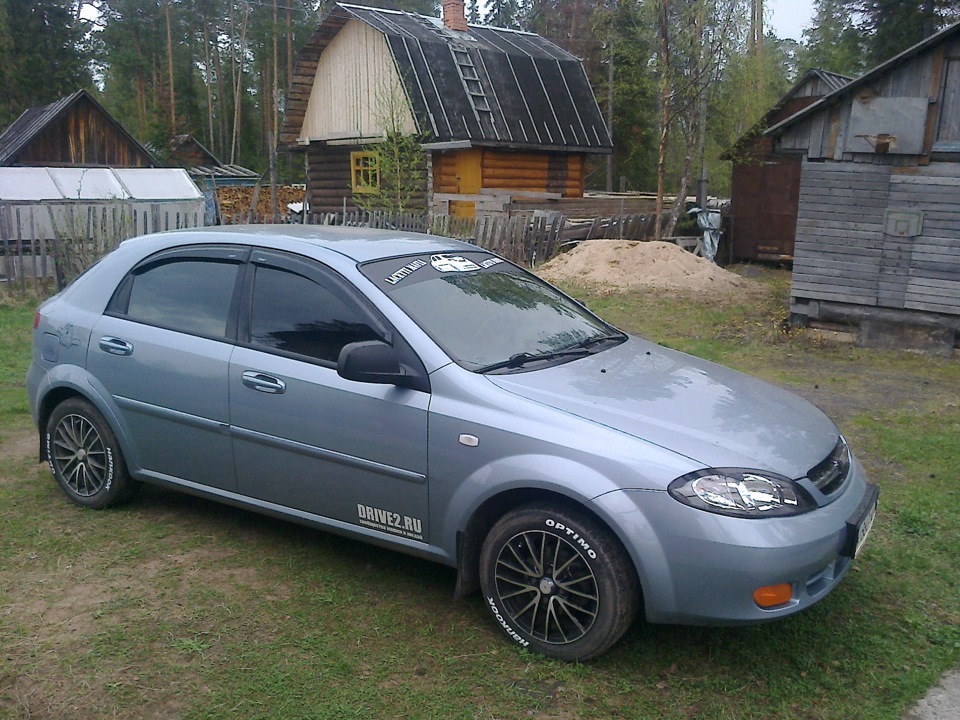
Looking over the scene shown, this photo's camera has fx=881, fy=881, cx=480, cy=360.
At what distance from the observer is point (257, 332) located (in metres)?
4.34

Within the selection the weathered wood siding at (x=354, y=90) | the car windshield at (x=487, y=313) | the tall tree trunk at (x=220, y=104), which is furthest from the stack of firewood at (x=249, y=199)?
the car windshield at (x=487, y=313)

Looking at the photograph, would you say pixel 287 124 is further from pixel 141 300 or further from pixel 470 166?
pixel 141 300

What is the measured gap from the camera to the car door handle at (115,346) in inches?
186

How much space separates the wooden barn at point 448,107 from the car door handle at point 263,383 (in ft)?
56.4

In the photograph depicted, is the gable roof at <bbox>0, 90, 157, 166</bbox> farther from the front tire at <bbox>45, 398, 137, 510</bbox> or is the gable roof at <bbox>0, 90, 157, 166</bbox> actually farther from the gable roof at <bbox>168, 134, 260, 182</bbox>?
the front tire at <bbox>45, 398, 137, 510</bbox>

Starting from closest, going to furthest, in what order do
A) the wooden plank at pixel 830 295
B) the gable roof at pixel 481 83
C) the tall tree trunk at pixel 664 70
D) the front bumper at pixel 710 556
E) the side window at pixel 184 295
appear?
the front bumper at pixel 710 556 < the side window at pixel 184 295 < the wooden plank at pixel 830 295 < the tall tree trunk at pixel 664 70 < the gable roof at pixel 481 83

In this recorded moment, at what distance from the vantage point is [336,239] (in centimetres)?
460

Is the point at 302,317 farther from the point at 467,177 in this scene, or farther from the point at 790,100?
the point at 790,100

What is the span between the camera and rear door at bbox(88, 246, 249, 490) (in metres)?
4.41

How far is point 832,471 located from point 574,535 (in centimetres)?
116

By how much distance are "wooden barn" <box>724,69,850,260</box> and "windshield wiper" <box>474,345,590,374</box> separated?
58.9ft

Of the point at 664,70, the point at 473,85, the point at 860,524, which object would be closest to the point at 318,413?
the point at 860,524

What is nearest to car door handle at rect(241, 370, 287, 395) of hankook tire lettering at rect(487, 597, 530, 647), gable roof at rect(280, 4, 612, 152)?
hankook tire lettering at rect(487, 597, 530, 647)

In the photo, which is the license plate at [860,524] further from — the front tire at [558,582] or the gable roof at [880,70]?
the gable roof at [880,70]
